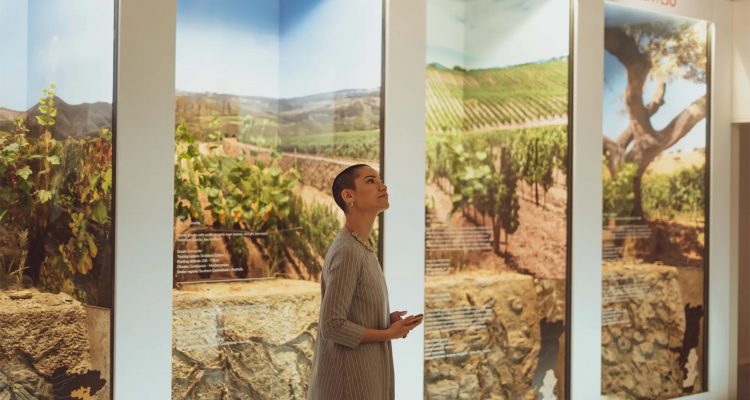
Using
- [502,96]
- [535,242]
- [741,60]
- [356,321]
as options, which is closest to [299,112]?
[502,96]

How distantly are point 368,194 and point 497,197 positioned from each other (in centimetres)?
304

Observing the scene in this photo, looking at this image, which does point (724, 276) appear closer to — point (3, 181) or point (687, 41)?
point (687, 41)

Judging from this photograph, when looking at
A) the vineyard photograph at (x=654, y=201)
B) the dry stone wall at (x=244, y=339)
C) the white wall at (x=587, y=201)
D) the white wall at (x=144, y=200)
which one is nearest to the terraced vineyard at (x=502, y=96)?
the white wall at (x=587, y=201)

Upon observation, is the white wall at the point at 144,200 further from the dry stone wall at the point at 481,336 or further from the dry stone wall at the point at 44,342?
the dry stone wall at the point at 481,336

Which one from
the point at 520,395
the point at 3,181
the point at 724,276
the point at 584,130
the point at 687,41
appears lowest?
the point at 520,395

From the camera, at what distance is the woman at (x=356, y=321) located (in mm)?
3598

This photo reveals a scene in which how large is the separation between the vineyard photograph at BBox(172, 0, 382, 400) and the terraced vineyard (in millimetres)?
871

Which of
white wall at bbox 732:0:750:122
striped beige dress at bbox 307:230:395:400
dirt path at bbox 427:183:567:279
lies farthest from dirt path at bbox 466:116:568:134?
striped beige dress at bbox 307:230:395:400

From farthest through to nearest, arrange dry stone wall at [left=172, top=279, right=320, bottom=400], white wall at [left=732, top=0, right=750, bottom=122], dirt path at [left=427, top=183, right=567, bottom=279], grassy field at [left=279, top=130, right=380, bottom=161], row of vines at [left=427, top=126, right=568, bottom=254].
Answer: white wall at [left=732, top=0, right=750, bottom=122] → dirt path at [left=427, top=183, right=567, bottom=279] → row of vines at [left=427, top=126, right=568, bottom=254] → grassy field at [left=279, top=130, right=380, bottom=161] → dry stone wall at [left=172, top=279, right=320, bottom=400]

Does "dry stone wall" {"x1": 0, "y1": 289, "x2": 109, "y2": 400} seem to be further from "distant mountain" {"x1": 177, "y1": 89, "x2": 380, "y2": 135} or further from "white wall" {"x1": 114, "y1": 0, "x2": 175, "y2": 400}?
"distant mountain" {"x1": 177, "y1": 89, "x2": 380, "y2": 135}

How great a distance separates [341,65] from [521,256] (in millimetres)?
2043

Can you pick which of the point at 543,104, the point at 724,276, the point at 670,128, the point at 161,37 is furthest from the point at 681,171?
the point at 161,37

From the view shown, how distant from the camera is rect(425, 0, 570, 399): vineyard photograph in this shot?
6.35m

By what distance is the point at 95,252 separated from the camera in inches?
182
